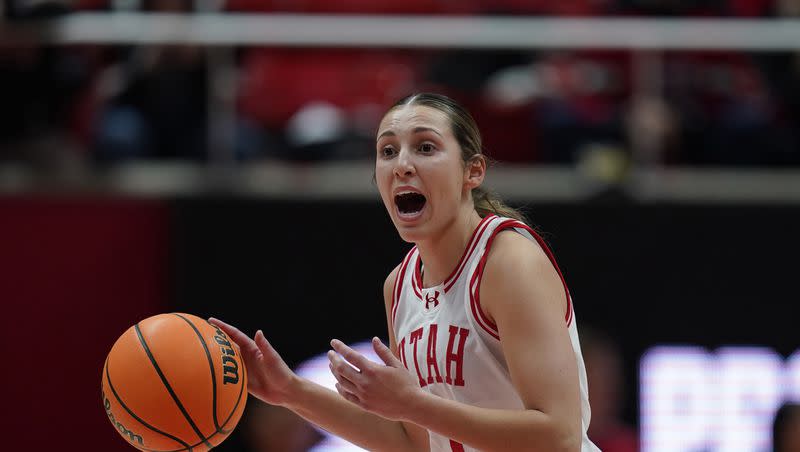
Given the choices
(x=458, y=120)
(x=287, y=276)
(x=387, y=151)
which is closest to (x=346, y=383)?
(x=387, y=151)

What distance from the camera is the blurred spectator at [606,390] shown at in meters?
7.00

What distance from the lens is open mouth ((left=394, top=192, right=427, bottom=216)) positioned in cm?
390

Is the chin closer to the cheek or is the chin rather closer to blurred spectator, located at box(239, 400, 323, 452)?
the cheek

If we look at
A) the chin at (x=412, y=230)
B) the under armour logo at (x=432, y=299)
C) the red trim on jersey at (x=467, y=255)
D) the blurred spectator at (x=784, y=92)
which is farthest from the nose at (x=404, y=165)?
the blurred spectator at (x=784, y=92)

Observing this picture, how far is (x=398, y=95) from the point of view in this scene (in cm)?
832

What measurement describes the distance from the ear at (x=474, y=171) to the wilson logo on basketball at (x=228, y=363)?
958 millimetres

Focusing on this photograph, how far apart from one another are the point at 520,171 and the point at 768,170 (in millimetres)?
1601

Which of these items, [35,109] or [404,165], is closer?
[404,165]

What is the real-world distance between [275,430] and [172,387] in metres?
3.23

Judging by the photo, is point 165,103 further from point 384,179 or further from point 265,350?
point 384,179

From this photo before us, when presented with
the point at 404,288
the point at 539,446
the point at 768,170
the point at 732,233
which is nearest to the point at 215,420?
the point at 404,288

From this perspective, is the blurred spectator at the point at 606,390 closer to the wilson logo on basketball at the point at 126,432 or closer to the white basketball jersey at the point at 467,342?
the white basketball jersey at the point at 467,342

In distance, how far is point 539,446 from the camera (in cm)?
338

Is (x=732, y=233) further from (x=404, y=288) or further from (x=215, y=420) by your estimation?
(x=215, y=420)
